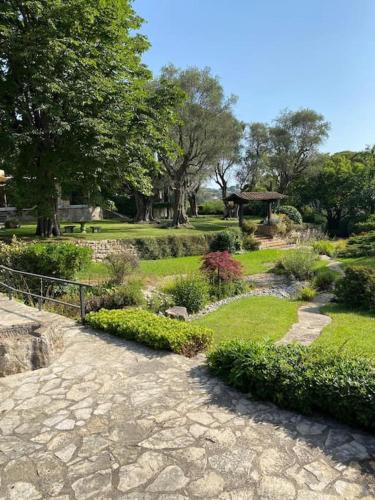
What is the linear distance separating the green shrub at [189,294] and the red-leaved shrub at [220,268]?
1.42 metres

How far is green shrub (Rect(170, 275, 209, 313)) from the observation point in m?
9.98

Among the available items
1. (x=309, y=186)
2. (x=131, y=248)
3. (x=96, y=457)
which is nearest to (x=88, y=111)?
(x=131, y=248)

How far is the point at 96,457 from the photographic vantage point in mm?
3270

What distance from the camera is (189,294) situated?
10.0m

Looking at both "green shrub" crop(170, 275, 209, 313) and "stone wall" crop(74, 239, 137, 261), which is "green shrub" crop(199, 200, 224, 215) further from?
"green shrub" crop(170, 275, 209, 313)

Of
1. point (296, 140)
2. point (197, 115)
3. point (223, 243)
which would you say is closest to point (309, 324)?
point (223, 243)

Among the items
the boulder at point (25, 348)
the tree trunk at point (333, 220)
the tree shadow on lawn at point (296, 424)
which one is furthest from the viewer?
the tree trunk at point (333, 220)

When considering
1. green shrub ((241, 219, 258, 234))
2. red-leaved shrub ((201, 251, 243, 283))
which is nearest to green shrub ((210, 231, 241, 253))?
green shrub ((241, 219, 258, 234))

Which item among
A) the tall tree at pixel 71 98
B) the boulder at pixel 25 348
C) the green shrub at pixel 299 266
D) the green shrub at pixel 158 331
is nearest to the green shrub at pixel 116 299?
the green shrub at pixel 158 331

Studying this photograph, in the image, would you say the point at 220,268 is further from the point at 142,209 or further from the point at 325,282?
the point at 142,209

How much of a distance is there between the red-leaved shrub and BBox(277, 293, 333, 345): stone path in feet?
8.47

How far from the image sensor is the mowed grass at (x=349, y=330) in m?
6.68

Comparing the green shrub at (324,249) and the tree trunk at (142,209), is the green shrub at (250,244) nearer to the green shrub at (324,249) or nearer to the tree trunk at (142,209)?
the green shrub at (324,249)

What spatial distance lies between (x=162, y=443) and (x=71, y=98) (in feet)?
42.3
